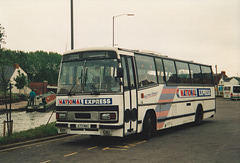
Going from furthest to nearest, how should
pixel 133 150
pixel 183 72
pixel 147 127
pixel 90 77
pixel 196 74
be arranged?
pixel 196 74 → pixel 183 72 → pixel 147 127 → pixel 90 77 → pixel 133 150

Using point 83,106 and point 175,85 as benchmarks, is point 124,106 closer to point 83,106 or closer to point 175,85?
point 83,106

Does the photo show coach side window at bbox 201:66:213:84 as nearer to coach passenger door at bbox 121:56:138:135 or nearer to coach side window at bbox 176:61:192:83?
coach side window at bbox 176:61:192:83

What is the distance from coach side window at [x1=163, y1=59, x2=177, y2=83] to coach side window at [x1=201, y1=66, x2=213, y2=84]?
420cm

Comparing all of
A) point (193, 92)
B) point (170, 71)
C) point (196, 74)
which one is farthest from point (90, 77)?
point (196, 74)

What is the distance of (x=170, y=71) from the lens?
1441cm

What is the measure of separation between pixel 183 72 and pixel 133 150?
719 cm

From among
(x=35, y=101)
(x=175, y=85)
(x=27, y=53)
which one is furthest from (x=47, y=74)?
(x=175, y=85)

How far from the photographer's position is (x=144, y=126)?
1160 centimetres

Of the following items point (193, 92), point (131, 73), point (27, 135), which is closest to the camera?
point (131, 73)

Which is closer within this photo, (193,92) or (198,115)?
(193,92)

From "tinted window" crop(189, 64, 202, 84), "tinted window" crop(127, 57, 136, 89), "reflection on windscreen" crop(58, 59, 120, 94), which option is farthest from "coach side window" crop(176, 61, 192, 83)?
"reflection on windscreen" crop(58, 59, 120, 94)

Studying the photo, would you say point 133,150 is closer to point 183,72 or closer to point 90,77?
point 90,77

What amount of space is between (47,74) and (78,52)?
312 feet

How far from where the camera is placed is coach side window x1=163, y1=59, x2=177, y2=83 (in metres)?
14.1
